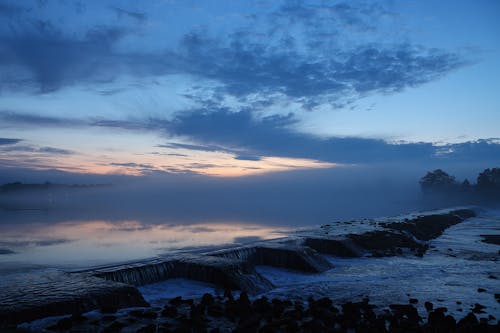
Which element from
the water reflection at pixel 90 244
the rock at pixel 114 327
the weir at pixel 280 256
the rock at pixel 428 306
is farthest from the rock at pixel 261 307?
the water reflection at pixel 90 244

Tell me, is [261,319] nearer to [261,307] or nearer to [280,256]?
[261,307]

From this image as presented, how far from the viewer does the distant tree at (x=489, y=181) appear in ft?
398

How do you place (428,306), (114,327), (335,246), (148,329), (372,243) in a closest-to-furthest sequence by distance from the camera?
(148,329), (114,327), (428,306), (335,246), (372,243)

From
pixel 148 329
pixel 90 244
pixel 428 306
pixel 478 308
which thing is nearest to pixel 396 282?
pixel 428 306

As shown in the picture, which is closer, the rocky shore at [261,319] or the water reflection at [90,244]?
the rocky shore at [261,319]

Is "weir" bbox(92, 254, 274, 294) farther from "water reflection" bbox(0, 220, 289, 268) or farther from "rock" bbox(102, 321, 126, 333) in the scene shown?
"rock" bbox(102, 321, 126, 333)

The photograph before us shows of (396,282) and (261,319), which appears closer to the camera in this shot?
(261,319)

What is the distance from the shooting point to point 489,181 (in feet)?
400

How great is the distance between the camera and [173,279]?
1617 centimetres

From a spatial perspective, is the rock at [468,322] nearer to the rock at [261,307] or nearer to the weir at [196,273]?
the rock at [261,307]

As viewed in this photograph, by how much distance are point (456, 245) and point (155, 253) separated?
23828 mm

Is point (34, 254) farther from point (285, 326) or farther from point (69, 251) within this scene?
point (285, 326)

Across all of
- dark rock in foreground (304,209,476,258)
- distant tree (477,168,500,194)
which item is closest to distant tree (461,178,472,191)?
distant tree (477,168,500,194)

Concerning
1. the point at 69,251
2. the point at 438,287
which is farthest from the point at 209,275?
the point at 69,251
